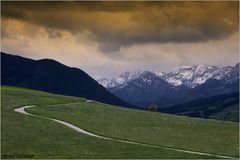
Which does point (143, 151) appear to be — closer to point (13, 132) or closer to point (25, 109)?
point (13, 132)

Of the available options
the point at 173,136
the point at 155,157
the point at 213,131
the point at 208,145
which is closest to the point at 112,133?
the point at 173,136

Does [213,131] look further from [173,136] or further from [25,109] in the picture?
[25,109]

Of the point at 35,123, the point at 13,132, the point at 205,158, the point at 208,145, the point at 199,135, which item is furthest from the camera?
the point at 199,135

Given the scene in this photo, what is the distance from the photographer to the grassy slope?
4372 centimetres

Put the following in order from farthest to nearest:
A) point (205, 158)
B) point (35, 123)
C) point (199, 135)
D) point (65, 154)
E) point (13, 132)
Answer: point (199, 135), point (35, 123), point (13, 132), point (205, 158), point (65, 154)

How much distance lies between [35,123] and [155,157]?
24.0 m

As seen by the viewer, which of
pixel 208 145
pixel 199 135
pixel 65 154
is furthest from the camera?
pixel 199 135

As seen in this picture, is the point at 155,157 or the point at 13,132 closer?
the point at 155,157

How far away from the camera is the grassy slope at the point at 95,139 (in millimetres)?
43719

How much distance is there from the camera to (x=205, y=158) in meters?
45.2

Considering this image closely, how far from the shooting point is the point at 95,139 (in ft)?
173

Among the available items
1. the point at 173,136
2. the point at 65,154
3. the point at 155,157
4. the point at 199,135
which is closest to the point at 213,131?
the point at 199,135

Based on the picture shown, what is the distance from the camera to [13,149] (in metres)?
41.9

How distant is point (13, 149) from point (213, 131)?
44012mm
